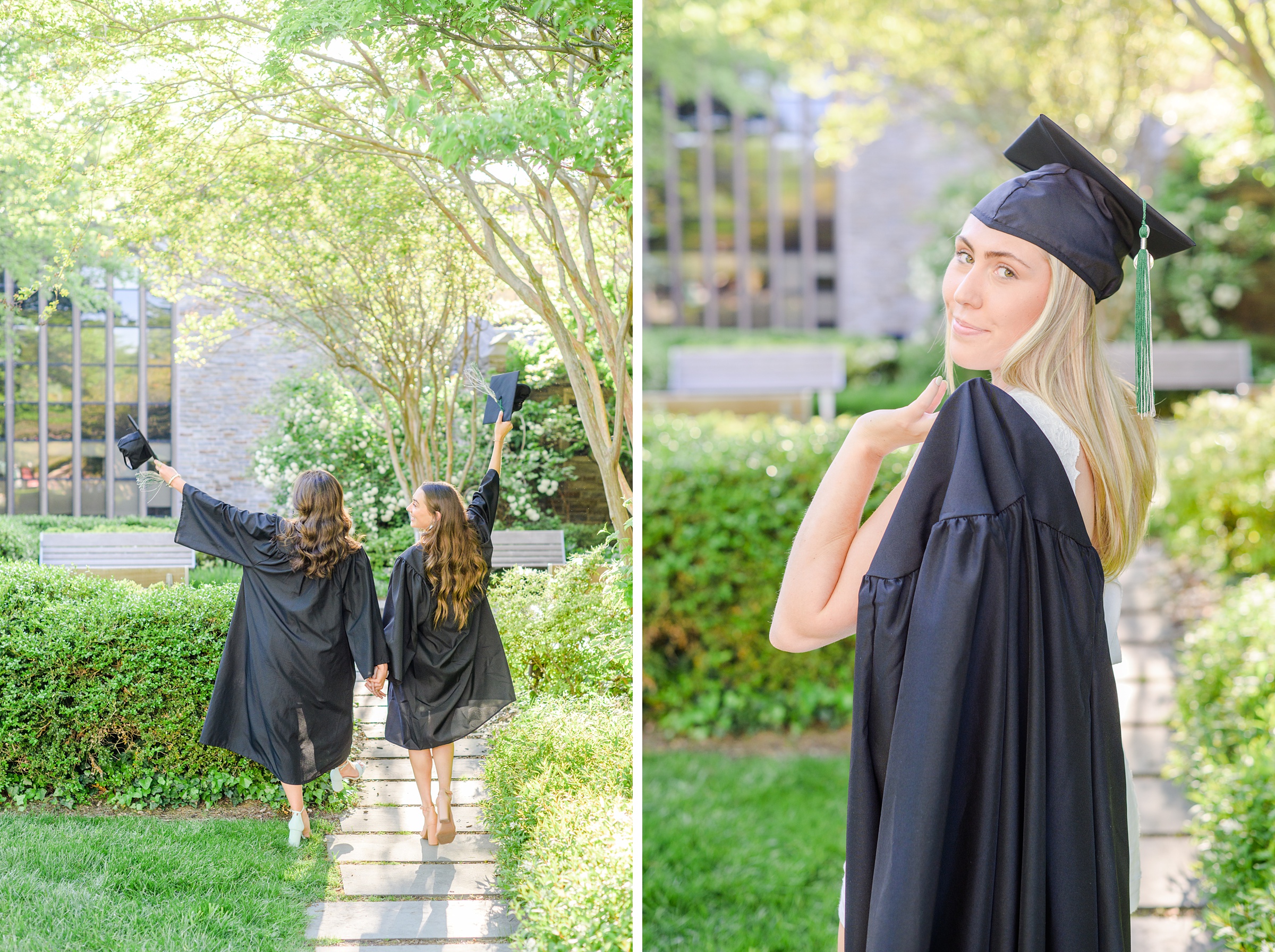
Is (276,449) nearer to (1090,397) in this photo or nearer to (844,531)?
(844,531)

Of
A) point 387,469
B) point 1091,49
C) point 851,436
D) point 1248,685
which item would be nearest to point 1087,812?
point 851,436

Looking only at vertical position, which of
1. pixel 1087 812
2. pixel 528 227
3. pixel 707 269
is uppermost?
pixel 707 269

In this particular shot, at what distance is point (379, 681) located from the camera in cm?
210

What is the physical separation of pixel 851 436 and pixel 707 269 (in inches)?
475

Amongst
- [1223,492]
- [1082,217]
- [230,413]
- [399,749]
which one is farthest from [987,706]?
[1223,492]

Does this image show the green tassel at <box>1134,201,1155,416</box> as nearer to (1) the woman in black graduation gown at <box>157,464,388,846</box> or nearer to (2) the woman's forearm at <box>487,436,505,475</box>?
(2) the woman's forearm at <box>487,436,505,475</box>

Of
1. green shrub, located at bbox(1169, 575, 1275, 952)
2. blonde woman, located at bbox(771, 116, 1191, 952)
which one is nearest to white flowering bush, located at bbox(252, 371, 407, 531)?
blonde woman, located at bbox(771, 116, 1191, 952)

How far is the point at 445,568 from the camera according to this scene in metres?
2.14

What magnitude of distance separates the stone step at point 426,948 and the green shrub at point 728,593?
2124mm

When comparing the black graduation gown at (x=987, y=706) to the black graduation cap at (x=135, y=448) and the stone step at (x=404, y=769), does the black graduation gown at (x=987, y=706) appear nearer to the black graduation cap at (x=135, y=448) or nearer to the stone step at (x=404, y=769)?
the stone step at (x=404, y=769)

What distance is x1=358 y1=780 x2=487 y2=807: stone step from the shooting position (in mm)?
2168

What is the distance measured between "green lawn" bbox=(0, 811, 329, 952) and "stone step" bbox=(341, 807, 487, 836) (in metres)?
0.07

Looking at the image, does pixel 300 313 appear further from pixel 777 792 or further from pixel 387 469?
pixel 777 792

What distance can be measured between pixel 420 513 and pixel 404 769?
1.92 feet
